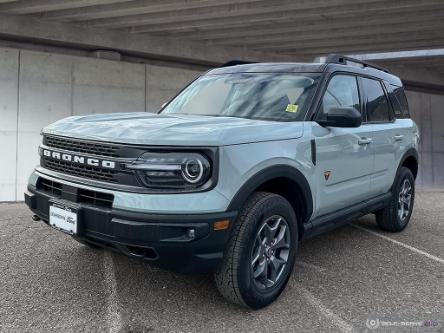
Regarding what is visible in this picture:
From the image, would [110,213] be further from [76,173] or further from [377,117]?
[377,117]

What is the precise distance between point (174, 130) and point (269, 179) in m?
0.77

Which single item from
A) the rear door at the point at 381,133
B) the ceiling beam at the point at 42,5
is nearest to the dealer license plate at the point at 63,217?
the rear door at the point at 381,133

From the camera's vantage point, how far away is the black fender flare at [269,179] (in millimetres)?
2895

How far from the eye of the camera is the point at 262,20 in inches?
360

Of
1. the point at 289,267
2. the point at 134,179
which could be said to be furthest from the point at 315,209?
the point at 134,179

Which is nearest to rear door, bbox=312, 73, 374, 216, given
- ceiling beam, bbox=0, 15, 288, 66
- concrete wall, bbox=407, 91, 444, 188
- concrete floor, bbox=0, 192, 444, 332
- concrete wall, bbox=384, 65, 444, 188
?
concrete floor, bbox=0, 192, 444, 332

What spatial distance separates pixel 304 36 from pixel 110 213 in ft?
29.5

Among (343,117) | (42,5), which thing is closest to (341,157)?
(343,117)

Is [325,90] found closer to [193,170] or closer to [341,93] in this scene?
[341,93]

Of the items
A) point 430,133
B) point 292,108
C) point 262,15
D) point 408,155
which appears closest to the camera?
point 292,108

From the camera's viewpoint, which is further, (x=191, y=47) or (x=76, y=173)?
(x=191, y=47)

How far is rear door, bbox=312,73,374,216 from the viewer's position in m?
3.70

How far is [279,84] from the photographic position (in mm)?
3957

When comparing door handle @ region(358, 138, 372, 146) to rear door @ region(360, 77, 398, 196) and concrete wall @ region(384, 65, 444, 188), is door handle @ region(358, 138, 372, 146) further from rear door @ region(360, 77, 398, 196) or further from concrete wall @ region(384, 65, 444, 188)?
concrete wall @ region(384, 65, 444, 188)
